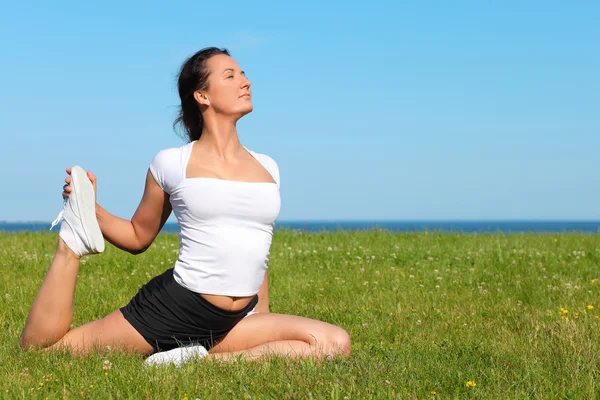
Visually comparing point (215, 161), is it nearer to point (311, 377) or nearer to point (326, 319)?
point (311, 377)

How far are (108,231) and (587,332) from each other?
466cm

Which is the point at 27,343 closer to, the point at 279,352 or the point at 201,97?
the point at 279,352

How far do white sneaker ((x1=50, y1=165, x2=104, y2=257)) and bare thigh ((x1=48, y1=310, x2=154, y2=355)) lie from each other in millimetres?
647

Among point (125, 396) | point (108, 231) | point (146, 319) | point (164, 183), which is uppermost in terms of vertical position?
point (164, 183)

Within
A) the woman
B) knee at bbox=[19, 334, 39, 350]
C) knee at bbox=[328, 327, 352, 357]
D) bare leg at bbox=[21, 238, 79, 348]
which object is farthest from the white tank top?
knee at bbox=[19, 334, 39, 350]

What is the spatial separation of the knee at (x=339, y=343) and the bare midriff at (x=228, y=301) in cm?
79

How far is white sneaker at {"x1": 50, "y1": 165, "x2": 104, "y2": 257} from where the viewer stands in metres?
5.49

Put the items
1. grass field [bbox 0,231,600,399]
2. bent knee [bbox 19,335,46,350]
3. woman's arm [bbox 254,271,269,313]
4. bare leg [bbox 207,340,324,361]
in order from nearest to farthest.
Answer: grass field [bbox 0,231,600,399] < bare leg [bbox 207,340,324,361] < bent knee [bbox 19,335,46,350] < woman's arm [bbox 254,271,269,313]

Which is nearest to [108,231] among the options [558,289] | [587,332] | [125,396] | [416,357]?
[125,396]

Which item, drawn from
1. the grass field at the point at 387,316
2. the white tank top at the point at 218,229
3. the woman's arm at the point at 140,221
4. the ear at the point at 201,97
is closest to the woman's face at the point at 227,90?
the ear at the point at 201,97

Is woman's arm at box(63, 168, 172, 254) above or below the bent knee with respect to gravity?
above

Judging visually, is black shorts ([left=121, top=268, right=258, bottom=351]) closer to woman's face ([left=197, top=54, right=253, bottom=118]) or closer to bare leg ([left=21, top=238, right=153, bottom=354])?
bare leg ([left=21, top=238, right=153, bottom=354])

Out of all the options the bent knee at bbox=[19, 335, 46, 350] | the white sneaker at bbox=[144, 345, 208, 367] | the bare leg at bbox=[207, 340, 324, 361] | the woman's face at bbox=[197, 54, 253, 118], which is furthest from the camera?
the bent knee at bbox=[19, 335, 46, 350]

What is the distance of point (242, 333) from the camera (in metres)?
5.82
